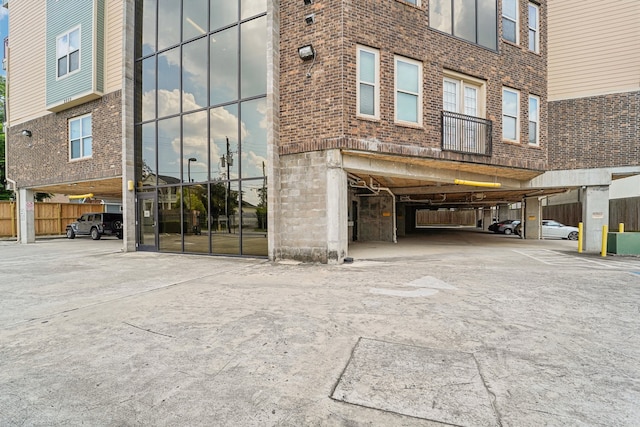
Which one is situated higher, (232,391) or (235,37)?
(235,37)

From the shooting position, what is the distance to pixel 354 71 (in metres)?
7.89

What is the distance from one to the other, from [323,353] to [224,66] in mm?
9564

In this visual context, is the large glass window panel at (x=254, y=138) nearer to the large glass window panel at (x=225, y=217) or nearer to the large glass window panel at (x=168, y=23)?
the large glass window panel at (x=225, y=217)

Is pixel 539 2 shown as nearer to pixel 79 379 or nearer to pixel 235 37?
pixel 235 37

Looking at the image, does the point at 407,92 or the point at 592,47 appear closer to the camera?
the point at 407,92

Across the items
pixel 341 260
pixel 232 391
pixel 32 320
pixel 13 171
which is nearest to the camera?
pixel 232 391

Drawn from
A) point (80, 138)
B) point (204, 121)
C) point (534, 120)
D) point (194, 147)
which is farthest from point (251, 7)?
point (534, 120)

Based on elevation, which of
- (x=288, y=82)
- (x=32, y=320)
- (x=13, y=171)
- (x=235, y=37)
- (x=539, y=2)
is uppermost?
(x=539, y=2)

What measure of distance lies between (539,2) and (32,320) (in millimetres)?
16543

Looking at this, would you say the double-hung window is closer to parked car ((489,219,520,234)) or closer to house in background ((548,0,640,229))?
house in background ((548,0,640,229))

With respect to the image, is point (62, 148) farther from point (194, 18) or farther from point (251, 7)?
point (251, 7)

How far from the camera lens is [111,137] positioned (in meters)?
11.8

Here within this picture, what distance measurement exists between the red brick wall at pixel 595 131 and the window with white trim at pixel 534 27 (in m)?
2.18

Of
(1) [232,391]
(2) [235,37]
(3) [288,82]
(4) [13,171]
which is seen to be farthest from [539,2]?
(4) [13,171]
